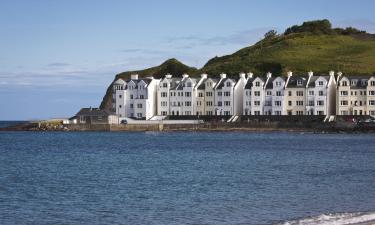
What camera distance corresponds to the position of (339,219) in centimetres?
3136

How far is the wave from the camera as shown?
99.8ft

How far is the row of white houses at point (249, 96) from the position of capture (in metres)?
123

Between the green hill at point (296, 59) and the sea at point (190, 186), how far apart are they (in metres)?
Result: 78.7

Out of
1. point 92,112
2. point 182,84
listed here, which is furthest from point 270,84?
point 92,112

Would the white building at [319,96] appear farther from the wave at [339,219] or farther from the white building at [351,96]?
the wave at [339,219]

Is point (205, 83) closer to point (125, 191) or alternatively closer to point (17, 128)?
point (17, 128)

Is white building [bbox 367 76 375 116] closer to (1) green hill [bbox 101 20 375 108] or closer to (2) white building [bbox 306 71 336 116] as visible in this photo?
(2) white building [bbox 306 71 336 116]

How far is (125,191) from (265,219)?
12080 millimetres

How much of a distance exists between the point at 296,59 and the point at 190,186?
123742mm

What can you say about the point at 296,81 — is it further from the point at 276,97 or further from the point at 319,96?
the point at 319,96

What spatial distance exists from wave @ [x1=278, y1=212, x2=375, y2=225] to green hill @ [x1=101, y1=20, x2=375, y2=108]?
116751 mm

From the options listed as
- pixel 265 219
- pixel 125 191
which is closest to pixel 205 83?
pixel 125 191

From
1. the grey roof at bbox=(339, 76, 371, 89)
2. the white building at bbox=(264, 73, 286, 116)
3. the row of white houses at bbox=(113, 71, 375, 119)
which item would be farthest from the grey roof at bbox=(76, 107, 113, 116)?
the grey roof at bbox=(339, 76, 371, 89)

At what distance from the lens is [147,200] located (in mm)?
38469
